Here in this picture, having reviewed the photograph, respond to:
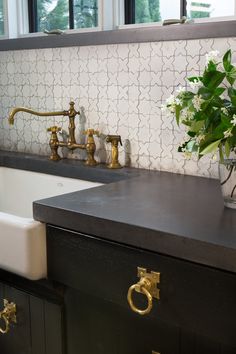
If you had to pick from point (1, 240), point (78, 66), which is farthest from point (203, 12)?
point (1, 240)

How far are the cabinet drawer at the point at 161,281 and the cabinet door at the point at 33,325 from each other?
0.40 feet

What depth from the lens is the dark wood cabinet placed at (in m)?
1.18

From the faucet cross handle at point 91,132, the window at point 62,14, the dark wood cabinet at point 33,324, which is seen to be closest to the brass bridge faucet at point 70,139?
the faucet cross handle at point 91,132

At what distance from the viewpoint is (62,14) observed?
2016mm

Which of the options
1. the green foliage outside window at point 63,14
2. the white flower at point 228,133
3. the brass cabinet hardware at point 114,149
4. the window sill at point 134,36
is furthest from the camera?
the green foliage outside window at point 63,14

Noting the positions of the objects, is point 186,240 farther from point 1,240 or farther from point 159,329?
point 1,240

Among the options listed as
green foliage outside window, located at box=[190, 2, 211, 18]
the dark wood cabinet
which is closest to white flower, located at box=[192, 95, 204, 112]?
the dark wood cabinet

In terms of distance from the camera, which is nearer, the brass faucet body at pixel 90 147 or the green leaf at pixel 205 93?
the green leaf at pixel 205 93

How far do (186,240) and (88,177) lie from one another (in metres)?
0.79

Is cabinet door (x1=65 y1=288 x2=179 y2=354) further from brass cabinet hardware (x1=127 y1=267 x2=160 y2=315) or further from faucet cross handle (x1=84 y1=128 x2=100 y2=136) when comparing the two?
faucet cross handle (x1=84 y1=128 x2=100 y2=136)

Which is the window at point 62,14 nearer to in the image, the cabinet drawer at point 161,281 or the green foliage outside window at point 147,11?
the green foliage outside window at point 147,11

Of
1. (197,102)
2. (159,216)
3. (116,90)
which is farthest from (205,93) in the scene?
(116,90)

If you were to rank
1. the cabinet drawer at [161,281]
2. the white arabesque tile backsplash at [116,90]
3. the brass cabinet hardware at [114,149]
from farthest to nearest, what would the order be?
the brass cabinet hardware at [114,149]
the white arabesque tile backsplash at [116,90]
the cabinet drawer at [161,281]

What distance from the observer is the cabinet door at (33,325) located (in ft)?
3.90
